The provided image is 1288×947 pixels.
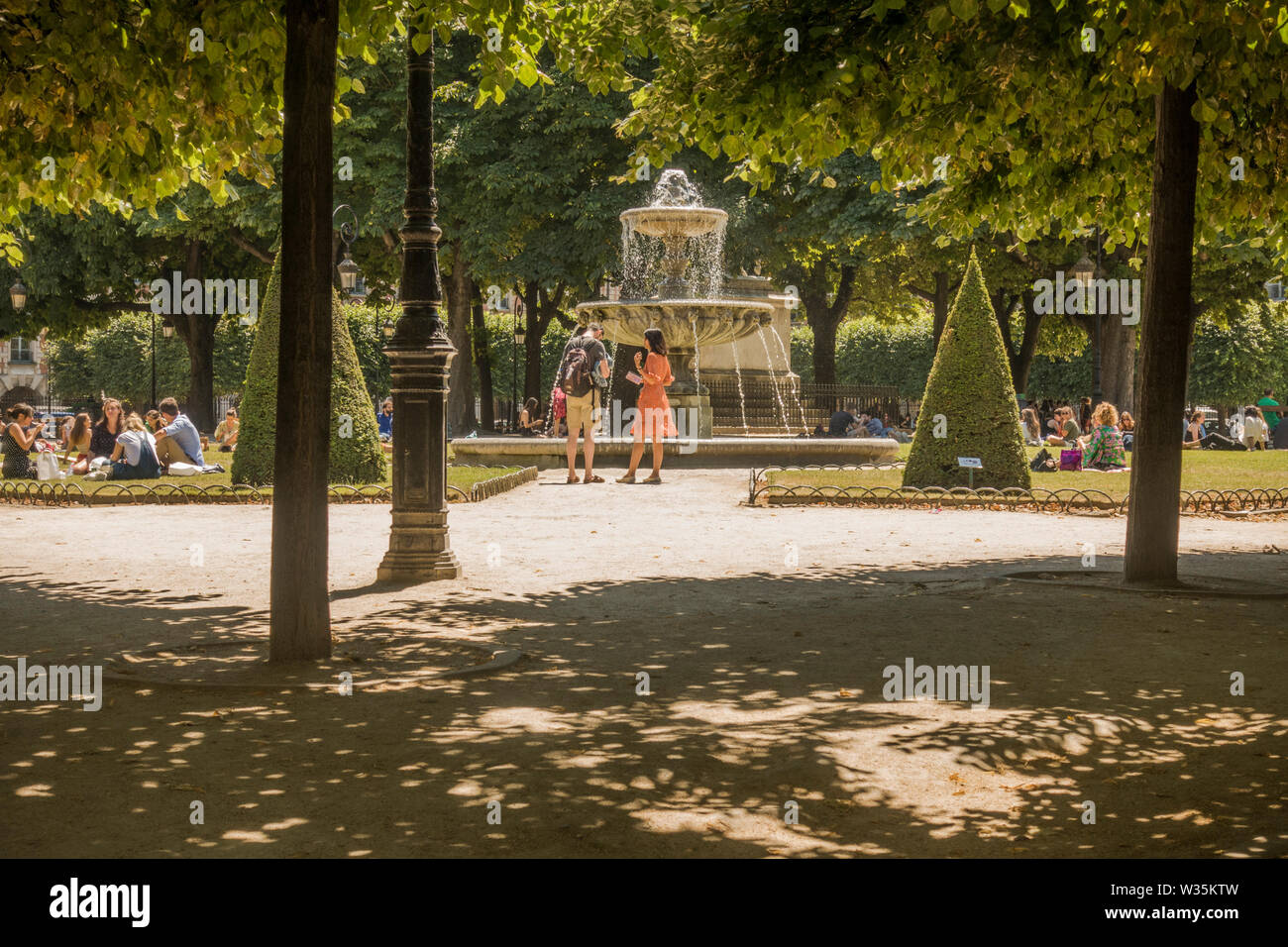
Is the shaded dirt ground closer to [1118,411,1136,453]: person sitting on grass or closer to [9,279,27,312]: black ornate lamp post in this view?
[1118,411,1136,453]: person sitting on grass

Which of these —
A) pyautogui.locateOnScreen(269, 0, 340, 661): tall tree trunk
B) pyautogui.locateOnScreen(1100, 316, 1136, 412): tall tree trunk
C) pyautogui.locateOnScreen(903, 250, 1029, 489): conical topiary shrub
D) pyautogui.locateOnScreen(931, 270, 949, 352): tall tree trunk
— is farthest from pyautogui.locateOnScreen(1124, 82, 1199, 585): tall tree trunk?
pyautogui.locateOnScreen(931, 270, 949, 352): tall tree trunk

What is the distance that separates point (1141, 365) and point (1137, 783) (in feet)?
18.4

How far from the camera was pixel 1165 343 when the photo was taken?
9.64 meters

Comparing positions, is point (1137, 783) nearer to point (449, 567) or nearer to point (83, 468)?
point (449, 567)

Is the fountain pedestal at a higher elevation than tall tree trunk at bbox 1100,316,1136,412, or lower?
lower

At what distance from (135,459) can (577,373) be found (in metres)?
6.68

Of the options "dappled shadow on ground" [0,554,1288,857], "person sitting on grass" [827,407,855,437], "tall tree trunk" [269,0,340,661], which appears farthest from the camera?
"person sitting on grass" [827,407,855,437]

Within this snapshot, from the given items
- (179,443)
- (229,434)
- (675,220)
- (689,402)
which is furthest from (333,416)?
(229,434)

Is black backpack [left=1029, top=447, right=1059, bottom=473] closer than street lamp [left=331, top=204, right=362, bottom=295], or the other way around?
black backpack [left=1029, top=447, right=1059, bottom=473]

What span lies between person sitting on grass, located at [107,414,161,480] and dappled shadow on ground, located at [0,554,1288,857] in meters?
12.5

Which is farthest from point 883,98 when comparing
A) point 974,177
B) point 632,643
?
point 632,643

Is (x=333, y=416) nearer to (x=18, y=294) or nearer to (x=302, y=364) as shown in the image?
(x=302, y=364)

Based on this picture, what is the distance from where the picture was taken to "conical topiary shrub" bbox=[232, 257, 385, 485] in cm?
1766

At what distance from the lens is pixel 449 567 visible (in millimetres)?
9891
